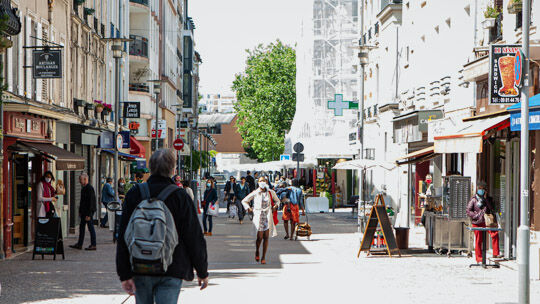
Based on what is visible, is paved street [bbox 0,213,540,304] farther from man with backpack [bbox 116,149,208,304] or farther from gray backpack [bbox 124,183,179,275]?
gray backpack [bbox 124,183,179,275]

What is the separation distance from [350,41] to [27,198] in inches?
1513

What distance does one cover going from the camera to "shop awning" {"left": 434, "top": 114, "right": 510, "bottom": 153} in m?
16.7

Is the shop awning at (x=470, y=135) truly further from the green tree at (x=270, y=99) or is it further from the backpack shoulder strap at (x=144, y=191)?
the green tree at (x=270, y=99)

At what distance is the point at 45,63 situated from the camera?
2081cm

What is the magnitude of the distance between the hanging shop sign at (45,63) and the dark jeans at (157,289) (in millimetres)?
15161

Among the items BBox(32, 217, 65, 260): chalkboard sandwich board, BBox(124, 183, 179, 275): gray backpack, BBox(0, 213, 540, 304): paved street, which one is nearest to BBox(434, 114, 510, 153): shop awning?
BBox(0, 213, 540, 304): paved street

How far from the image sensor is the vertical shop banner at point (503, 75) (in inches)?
577

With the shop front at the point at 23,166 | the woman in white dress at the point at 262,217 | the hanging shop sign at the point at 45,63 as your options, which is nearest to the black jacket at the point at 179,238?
the woman in white dress at the point at 262,217

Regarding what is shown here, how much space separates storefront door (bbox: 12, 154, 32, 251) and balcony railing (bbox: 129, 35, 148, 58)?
30950mm

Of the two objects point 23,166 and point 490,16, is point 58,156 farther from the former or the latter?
point 490,16

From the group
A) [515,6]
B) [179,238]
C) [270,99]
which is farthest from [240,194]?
[270,99]

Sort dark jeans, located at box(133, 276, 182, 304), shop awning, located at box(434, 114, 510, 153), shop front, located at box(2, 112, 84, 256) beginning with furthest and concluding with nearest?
shop front, located at box(2, 112, 84, 256) → shop awning, located at box(434, 114, 510, 153) → dark jeans, located at box(133, 276, 182, 304)

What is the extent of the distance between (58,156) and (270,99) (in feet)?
222

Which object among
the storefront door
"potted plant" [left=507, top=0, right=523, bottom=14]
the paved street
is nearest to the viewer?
the paved street
